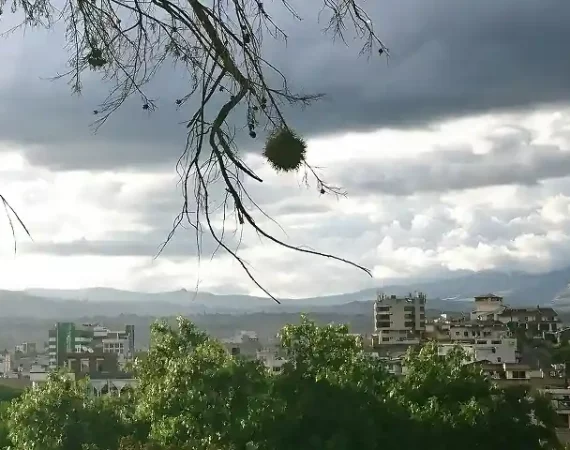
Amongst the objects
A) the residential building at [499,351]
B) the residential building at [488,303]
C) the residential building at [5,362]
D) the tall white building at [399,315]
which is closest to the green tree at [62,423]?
the residential building at [499,351]

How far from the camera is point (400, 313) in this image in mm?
30391

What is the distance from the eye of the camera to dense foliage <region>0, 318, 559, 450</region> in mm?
8508

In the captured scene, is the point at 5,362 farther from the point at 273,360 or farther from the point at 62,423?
the point at 62,423

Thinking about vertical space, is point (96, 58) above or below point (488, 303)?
below

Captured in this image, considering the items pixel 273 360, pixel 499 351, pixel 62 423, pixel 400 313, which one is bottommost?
pixel 62 423

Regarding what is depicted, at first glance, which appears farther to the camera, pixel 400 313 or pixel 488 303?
pixel 488 303

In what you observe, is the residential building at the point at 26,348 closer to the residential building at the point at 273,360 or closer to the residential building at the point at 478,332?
the residential building at the point at 478,332

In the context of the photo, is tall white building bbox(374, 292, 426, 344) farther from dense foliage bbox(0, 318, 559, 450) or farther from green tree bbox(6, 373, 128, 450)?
green tree bbox(6, 373, 128, 450)

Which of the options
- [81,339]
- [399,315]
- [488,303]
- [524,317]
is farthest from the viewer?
[81,339]

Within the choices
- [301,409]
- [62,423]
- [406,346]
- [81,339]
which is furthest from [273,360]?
[81,339]

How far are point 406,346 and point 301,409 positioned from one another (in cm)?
1106

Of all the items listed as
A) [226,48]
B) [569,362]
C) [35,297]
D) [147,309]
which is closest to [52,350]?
[147,309]

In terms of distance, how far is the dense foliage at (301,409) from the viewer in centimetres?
851

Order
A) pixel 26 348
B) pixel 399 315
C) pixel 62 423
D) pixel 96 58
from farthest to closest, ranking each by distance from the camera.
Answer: pixel 26 348, pixel 399 315, pixel 62 423, pixel 96 58
